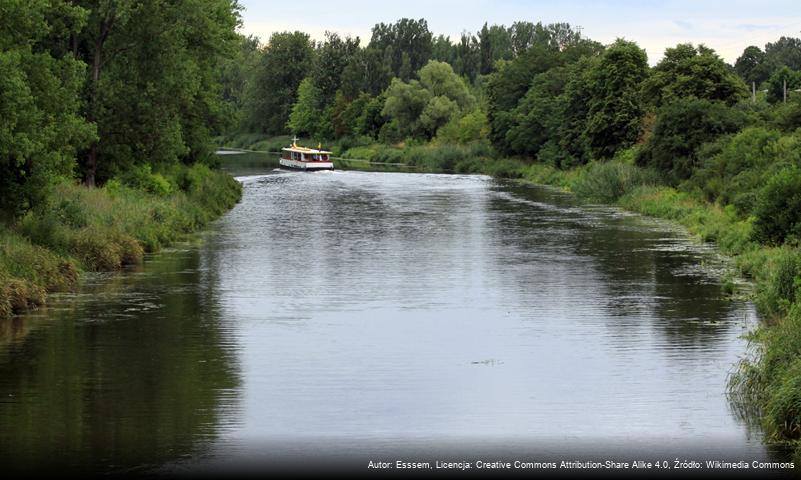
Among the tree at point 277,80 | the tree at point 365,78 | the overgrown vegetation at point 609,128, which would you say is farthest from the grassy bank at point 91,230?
the tree at point 277,80

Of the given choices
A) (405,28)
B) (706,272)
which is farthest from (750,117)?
(405,28)

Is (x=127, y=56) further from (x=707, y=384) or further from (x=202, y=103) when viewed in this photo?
(x=707, y=384)

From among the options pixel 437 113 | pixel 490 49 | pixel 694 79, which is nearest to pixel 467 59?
pixel 490 49

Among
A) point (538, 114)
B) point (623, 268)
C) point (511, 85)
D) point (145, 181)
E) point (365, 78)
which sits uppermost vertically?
point (365, 78)

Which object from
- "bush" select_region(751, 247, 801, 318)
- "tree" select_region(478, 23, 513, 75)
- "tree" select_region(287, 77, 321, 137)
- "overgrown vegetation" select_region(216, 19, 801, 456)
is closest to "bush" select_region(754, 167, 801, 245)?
"overgrown vegetation" select_region(216, 19, 801, 456)

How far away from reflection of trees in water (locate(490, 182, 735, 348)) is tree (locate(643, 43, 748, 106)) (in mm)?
10886

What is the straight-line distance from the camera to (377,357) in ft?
72.9

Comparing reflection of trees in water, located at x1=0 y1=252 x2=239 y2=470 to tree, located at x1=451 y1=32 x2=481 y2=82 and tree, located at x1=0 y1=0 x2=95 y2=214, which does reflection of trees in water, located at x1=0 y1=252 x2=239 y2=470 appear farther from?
tree, located at x1=451 y1=32 x2=481 y2=82

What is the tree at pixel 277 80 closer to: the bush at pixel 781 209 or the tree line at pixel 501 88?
the tree line at pixel 501 88

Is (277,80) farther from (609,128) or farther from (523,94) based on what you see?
(609,128)

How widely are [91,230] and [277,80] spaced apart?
118 metres

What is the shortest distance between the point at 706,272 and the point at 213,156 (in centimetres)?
3698

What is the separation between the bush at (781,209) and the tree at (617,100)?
3528 centimetres

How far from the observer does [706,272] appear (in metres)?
33.3
